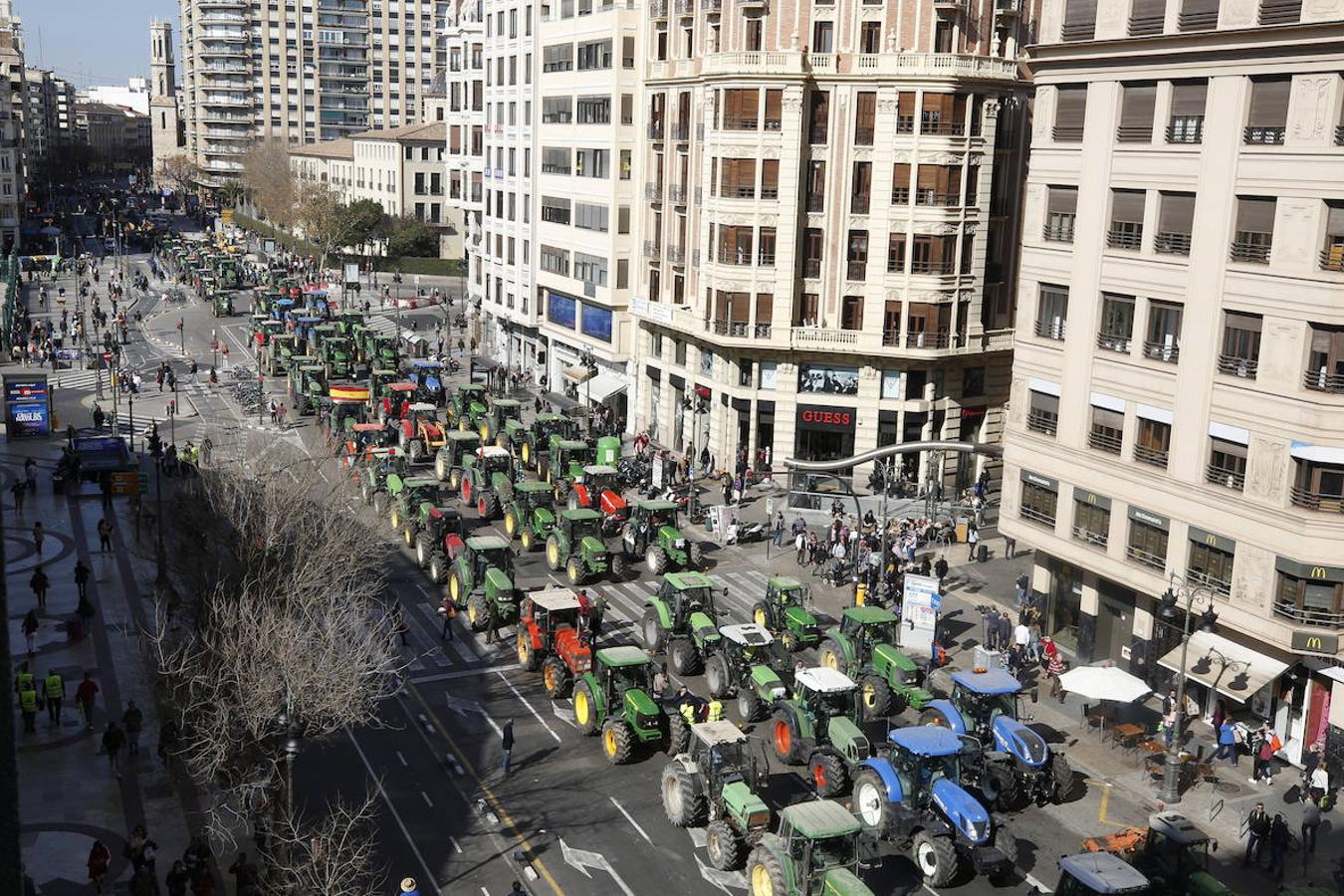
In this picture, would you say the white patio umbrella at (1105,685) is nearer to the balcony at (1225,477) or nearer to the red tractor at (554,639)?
the balcony at (1225,477)

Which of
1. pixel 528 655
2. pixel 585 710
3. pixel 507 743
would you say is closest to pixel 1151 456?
pixel 585 710

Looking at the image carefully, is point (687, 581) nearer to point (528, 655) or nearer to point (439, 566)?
point (528, 655)

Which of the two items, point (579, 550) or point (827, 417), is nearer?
point (579, 550)

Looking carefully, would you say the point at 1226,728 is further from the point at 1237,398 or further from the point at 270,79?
the point at 270,79

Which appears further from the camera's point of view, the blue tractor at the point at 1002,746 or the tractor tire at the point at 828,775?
the blue tractor at the point at 1002,746

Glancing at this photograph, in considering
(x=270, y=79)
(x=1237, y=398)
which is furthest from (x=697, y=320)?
(x=270, y=79)

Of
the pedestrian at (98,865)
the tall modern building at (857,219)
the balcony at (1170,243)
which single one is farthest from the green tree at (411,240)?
the pedestrian at (98,865)
